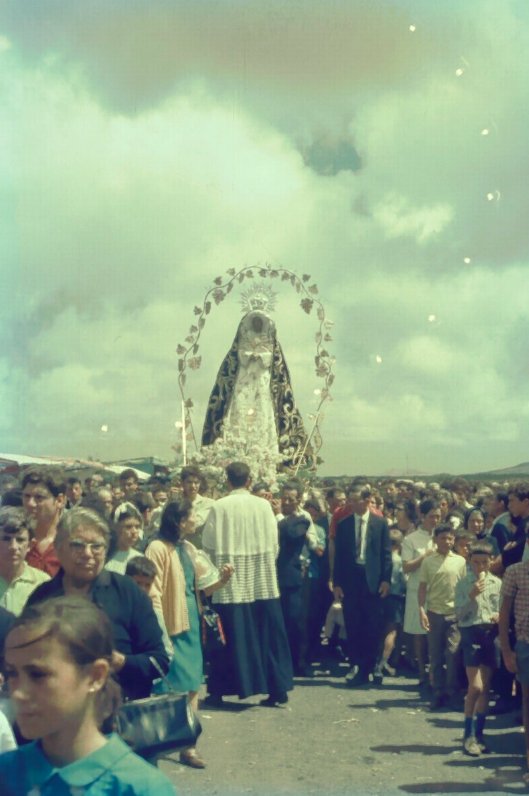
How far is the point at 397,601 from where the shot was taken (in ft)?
34.2

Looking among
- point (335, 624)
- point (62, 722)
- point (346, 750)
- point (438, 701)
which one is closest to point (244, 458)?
point (335, 624)

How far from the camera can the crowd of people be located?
225cm

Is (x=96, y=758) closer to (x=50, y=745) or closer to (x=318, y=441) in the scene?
(x=50, y=745)

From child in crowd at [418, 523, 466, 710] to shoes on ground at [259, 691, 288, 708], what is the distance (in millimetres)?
1178

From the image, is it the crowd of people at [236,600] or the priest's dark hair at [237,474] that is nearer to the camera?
the crowd of people at [236,600]

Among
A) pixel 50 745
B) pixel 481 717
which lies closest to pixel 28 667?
pixel 50 745

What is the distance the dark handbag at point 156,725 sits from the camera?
3.19 meters

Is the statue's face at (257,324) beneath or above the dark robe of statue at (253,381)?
above

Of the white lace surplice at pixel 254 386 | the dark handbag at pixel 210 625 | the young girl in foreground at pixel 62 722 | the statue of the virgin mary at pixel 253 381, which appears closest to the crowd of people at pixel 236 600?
the young girl in foreground at pixel 62 722

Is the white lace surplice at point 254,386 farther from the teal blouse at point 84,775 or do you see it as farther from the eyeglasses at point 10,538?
the teal blouse at point 84,775

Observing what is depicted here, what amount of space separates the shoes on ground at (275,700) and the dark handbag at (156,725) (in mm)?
5632

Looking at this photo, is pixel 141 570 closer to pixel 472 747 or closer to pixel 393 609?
pixel 472 747

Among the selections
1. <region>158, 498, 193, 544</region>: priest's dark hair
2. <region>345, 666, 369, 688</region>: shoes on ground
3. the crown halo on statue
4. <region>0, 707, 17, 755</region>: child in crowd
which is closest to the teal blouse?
<region>0, 707, 17, 755</region>: child in crowd

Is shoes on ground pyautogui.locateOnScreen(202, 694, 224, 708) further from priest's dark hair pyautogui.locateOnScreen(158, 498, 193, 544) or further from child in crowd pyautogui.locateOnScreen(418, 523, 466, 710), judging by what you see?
priest's dark hair pyautogui.locateOnScreen(158, 498, 193, 544)
